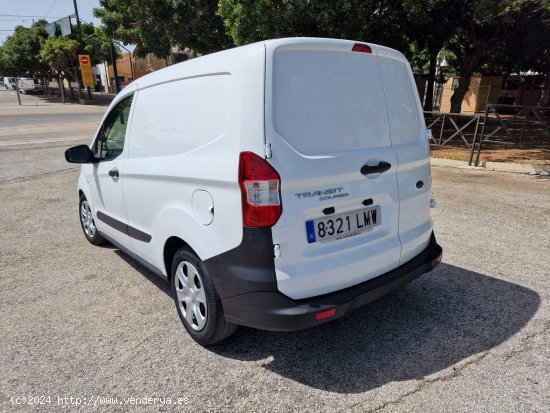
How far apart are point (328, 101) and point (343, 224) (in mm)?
742

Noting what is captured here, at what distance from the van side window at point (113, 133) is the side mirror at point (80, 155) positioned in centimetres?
10

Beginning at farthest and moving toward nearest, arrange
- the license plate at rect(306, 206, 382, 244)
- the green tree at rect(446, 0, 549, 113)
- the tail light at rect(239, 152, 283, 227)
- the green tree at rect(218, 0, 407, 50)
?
1. the green tree at rect(218, 0, 407, 50)
2. the green tree at rect(446, 0, 549, 113)
3. the license plate at rect(306, 206, 382, 244)
4. the tail light at rect(239, 152, 283, 227)

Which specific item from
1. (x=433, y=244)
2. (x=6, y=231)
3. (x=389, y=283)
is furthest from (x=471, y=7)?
(x=6, y=231)

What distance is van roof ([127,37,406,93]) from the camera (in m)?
2.21

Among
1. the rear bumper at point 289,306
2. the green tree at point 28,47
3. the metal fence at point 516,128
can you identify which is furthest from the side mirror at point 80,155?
the green tree at point 28,47

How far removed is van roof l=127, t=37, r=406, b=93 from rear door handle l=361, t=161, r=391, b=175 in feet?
2.43

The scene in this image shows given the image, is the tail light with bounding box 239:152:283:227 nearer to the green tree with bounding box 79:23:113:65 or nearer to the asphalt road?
the asphalt road

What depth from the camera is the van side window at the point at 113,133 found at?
3525 mm

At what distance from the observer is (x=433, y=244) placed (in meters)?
3.14

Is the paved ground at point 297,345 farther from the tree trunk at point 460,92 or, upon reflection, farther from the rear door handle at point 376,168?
the tree trunk at point 460,92

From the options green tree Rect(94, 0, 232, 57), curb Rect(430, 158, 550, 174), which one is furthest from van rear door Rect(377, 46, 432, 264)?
green tree Rect(94, 0, 232, 57)

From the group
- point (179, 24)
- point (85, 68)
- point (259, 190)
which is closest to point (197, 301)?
point (259, 190)

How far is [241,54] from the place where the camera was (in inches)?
89.4

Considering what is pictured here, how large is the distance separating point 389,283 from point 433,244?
2.49 feet
